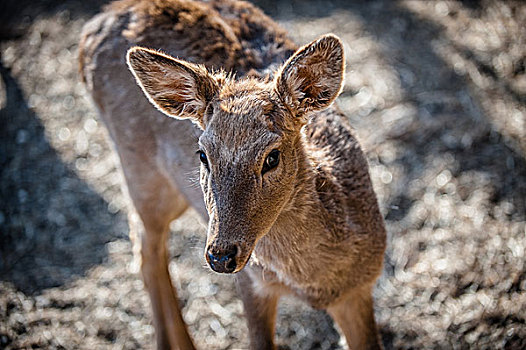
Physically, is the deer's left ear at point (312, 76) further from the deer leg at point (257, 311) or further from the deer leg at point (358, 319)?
the deer leg at point (358, 319)

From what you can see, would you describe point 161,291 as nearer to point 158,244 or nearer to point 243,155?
point 158,244

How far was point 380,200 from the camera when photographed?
5301 millimetres

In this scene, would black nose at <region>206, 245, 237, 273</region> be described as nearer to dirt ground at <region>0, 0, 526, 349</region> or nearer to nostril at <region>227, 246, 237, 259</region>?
nostril at <region>227, 246, 237, 259</region>

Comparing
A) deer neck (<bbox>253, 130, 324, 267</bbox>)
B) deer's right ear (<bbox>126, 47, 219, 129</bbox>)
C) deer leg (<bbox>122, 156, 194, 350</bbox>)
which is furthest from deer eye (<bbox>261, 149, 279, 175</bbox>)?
deer leg (<bbox>122, 156, 194, 350</bbox>)

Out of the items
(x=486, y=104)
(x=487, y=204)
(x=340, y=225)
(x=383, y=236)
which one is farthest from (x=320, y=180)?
(x=486, y=104)

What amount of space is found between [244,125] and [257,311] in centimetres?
118

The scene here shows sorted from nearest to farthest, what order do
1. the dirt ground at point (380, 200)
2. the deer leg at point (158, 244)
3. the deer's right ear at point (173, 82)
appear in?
the deer's right ear at point (173, 82) → the deer leg at point (158, 244) → the dirt ground at point (380, 200)

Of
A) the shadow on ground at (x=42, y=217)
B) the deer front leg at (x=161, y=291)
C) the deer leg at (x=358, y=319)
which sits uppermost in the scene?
the deer leg at (x=358, y=319)

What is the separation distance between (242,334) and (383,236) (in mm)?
1512

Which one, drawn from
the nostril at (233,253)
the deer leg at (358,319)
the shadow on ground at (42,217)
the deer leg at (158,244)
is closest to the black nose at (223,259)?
the nostril at (233,253)

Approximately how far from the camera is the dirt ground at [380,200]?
4488mm

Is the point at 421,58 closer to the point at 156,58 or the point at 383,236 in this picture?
the point at 383,236

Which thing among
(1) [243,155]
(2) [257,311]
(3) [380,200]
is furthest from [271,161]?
(3) [380,200]

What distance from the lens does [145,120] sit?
4.16m
